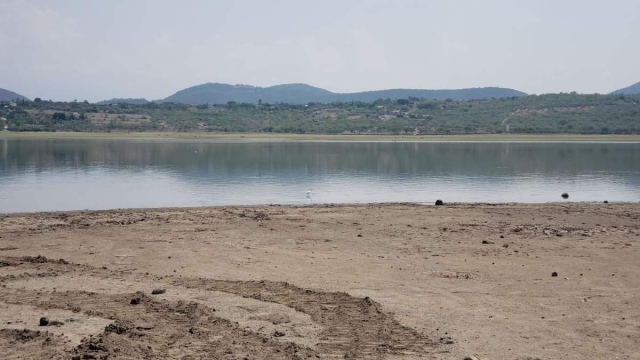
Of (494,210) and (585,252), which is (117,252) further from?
(494,210)

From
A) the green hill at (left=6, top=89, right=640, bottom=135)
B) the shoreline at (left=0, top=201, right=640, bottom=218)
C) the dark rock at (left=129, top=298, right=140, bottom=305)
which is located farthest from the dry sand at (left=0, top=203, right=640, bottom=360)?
the green hill at (left=6, top=89, right=640, bottom=135)

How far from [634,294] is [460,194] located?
14583 millimetres

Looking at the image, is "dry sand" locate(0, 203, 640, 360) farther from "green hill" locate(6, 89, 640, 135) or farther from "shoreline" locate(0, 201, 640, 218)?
"green hill" locate(6, 89, 640, 135)

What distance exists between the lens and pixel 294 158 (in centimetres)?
4281

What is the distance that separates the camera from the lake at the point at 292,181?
73.2 ft

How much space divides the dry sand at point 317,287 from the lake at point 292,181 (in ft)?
18.0

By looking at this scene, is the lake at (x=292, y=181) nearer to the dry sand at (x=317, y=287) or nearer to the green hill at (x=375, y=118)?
the dry sand at (x=317, y=287)

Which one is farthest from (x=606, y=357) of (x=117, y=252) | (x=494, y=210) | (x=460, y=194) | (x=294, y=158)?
(x=294, y=158)

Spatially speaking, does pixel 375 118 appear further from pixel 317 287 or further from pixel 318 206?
pixel 317 287

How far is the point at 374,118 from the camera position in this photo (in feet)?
396

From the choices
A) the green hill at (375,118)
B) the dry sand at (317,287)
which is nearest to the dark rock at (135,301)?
the dry sand at (317,287)

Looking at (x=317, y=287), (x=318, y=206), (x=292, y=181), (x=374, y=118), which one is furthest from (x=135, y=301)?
(x=374, y=118)

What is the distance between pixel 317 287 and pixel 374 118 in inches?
4405

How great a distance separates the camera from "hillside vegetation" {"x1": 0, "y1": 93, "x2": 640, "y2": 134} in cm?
9750
